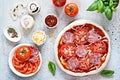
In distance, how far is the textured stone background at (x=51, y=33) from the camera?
6.39 feet

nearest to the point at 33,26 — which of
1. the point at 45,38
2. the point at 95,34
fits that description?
the point at 45,38

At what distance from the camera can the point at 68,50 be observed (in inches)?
75.0

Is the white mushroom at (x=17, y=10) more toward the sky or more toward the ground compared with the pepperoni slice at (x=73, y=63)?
more toward the sky

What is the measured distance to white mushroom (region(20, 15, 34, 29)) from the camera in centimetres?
193

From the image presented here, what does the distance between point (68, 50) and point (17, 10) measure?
0.26 metres

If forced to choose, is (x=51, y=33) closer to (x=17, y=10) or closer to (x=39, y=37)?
(x=39, y=37)

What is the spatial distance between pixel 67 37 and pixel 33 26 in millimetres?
153

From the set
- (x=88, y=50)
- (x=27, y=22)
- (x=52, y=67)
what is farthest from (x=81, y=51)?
(x=27, y=22)

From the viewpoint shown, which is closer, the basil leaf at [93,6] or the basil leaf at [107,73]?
the basil leaf at [93,6]

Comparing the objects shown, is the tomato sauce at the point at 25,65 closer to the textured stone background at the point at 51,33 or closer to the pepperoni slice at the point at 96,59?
the textured stone background at the point at 51,33

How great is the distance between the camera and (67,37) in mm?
1905

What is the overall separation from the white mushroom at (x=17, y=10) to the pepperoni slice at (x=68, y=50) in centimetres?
22

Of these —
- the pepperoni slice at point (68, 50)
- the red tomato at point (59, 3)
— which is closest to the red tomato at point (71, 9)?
the red tomato at point (59, 3)

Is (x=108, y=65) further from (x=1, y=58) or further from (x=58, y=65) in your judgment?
(x=1, y=58)
